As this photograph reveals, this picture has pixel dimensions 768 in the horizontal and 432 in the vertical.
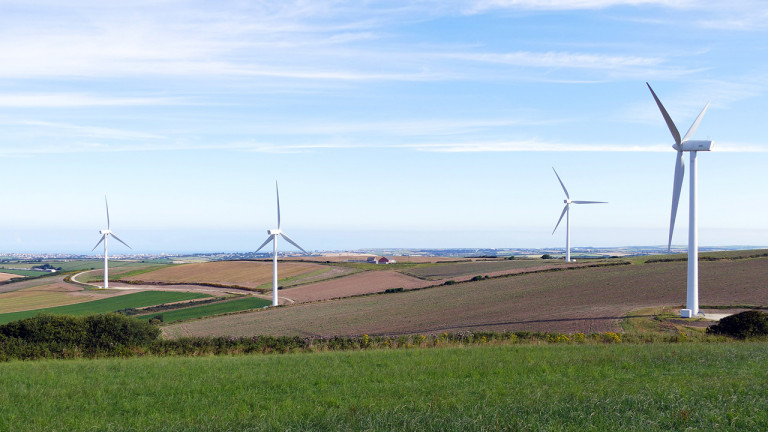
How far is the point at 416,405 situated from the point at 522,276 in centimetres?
6468

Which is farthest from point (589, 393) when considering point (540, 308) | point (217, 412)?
point (540, 308)

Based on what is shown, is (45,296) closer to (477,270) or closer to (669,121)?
(477,270)

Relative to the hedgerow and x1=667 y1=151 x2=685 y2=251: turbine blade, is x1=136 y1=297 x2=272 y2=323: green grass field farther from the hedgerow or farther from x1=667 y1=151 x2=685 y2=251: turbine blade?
A: x1=667 y1=151 x2=685 y2=251: turbine blade

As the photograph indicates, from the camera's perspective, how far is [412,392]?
12.6 metres

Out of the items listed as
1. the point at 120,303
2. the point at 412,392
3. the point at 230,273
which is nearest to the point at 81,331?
the point at 412,392

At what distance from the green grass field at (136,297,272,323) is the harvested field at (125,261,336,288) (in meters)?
17.9

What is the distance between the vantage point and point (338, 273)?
10275 cm

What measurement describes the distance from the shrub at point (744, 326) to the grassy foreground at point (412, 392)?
8485 millimetres

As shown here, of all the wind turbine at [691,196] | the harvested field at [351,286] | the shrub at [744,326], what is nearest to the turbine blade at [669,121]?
the wind turbine at [691,196]

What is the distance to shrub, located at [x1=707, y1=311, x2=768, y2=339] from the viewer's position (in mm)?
26062

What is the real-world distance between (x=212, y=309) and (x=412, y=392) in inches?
2235

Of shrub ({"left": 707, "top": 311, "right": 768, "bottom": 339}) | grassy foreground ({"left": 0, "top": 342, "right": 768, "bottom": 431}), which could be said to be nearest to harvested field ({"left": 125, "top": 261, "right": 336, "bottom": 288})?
shrub ({"left": 707, "top": 311, "right": 768, "bottom": 339})

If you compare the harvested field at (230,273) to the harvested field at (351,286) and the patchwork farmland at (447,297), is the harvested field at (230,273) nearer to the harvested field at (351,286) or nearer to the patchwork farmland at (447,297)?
the patchwork farmland at (447,297)

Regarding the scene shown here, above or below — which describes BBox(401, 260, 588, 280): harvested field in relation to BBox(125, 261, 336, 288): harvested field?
above
